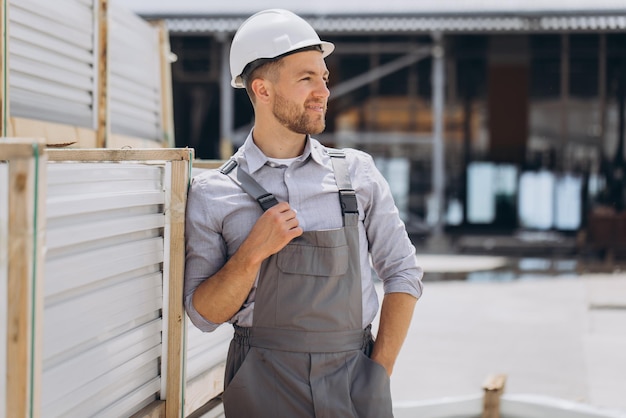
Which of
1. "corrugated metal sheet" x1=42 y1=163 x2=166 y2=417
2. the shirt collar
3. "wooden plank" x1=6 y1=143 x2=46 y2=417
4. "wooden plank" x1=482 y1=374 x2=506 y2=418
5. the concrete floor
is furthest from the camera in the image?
the concrete floor

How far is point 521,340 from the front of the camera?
805 centimetres

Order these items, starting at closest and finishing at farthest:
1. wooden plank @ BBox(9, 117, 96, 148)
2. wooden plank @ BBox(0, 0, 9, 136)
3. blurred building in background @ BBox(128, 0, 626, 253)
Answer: wooden plank @ BBox(0, 0, 9, 136), wooden plank @ BBox(9, 117, 96, 148), blurred building in background @ BBox(128, 0, 626, 253)

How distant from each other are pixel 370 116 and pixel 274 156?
1597 centimetres

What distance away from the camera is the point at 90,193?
199 cm

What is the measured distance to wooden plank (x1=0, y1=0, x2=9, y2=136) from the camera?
2.79 m

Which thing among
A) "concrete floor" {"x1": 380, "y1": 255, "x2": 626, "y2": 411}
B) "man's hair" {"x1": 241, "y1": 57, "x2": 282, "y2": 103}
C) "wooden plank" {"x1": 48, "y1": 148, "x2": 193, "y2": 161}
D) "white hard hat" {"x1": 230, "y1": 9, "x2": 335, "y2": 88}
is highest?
"white hard hat" {"x1": 230, "y1": 9, "x2": 335, "y2": 88}

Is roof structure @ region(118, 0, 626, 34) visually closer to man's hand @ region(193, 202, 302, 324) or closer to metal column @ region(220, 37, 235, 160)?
metal column @ region(220, 37, 235, 160)

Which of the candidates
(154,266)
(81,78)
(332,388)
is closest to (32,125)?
(81,78)

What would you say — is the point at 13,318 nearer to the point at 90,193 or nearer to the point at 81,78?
the point at 90,193

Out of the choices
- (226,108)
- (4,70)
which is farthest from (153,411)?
(226,108)

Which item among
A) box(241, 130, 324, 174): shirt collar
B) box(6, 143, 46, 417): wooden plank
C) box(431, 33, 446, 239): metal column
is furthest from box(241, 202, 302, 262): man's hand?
box(431, 33, 446, 239): metal column

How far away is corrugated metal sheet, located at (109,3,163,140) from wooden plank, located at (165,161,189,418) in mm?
1620

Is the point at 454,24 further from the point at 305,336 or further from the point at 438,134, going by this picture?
the point at 305,336

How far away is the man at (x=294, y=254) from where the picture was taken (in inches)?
91.4
